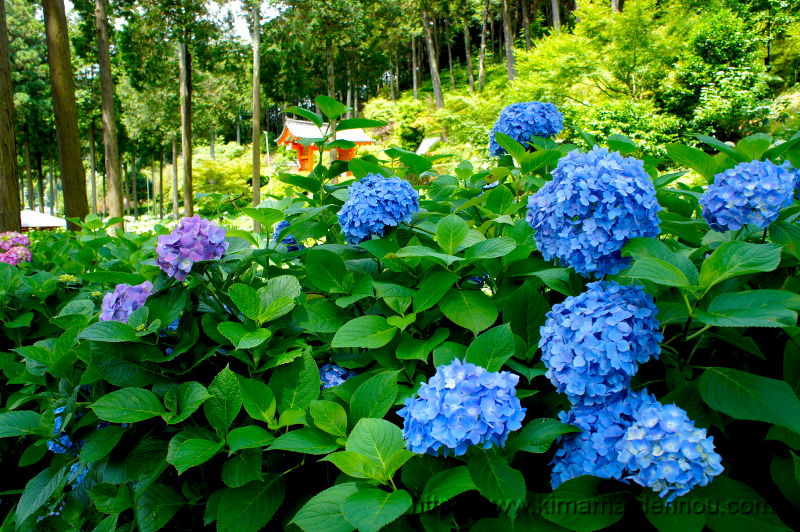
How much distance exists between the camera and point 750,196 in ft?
3.20

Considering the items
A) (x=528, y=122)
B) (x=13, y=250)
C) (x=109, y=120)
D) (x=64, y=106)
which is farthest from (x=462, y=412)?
(x=109, y=120)

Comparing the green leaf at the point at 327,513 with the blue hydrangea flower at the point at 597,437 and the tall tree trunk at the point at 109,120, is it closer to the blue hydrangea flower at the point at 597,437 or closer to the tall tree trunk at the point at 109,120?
the blue hydrangea flower at the point at 597,437

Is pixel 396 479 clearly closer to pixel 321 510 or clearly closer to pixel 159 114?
pixel 321 510

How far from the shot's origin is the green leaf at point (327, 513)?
0.80 meters

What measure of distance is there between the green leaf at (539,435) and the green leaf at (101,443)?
3.10ft

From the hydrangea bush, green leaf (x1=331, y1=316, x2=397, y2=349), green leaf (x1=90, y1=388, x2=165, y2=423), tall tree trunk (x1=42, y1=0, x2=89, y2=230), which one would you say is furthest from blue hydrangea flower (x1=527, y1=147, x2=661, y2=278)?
tall tree trunk (x1=42, y1=0, x2=89, y2=230)

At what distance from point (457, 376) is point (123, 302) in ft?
3.17

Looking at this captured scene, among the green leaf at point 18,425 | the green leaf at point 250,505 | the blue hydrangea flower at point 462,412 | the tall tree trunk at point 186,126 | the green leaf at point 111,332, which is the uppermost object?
the tall tree trunk at point 186,126

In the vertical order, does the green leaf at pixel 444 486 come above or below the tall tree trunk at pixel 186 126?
below

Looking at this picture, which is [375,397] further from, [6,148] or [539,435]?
[6,148]

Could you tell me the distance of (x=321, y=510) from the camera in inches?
32.2

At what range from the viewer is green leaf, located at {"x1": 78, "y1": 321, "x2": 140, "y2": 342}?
110cm

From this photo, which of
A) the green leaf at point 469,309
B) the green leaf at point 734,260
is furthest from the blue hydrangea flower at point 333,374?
the green leaf at point 734,260

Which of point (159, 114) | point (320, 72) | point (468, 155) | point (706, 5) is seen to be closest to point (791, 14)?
point (706, 5)
